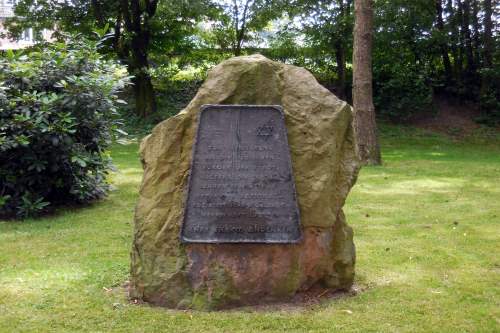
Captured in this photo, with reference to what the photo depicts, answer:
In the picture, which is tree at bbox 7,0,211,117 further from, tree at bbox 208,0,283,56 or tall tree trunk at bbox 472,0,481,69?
tall tree trunk at bbox 472,0,481,69

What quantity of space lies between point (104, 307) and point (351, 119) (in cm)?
260

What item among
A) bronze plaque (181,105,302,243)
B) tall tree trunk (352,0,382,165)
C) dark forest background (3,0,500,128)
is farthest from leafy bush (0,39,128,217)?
dark forest background (3,0,500,128)

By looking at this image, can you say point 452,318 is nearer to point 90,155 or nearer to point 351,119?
point 351,119

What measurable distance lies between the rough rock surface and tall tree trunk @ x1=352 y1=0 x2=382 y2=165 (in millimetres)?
8589

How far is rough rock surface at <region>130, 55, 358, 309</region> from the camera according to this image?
4.71 m

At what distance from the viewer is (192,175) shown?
4.84 meters

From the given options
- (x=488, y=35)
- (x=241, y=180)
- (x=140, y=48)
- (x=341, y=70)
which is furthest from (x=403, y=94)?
(x=241, y=180)

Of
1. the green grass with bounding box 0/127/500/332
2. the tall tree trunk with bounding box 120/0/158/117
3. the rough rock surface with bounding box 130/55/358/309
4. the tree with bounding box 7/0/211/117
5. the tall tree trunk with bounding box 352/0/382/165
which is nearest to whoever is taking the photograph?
the green grass with bounding box 0/127/500/332

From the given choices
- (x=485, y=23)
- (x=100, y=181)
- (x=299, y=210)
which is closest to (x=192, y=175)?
(x=299, y=210)

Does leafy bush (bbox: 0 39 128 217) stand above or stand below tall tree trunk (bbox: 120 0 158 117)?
below

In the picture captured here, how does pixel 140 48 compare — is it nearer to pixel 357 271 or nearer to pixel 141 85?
pixel 141 85

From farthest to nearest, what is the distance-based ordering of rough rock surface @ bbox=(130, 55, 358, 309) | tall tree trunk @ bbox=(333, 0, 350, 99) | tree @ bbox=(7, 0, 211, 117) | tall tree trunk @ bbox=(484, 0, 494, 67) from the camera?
tall tree trunk @ bbox=(333, 0, 350, 99)
tall tree trunk @ bbox=(484, 0, 494, 67)
tree @ bbox=(7, 0, 211, 117)
rough rock surface @ bbox=(130, 55, 358, 309)

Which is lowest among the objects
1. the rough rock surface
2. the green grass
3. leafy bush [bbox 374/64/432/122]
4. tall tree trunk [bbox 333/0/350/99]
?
the green grass

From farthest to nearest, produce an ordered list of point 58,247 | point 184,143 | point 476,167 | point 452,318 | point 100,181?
point 476,167, point 100,181, point 58,247, point 184,143, point 452,318
